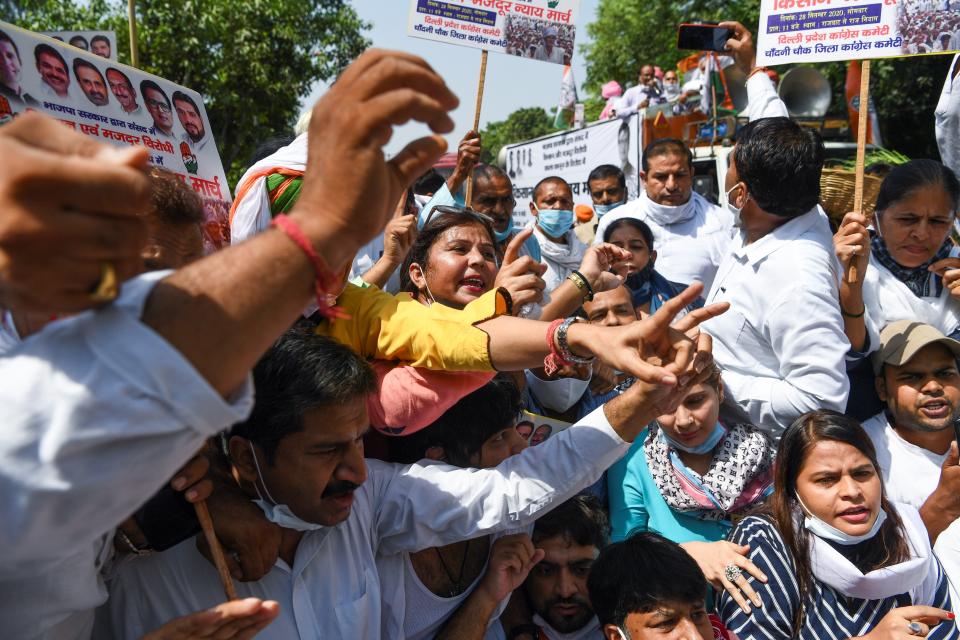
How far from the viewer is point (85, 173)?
821 millimetres

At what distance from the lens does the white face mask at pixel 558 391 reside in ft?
10.8

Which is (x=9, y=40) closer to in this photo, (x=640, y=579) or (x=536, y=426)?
(x=536, y=426)

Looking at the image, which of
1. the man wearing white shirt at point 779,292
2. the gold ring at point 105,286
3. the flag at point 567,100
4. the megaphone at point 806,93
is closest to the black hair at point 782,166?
the man wearing white shirt at point 779,292

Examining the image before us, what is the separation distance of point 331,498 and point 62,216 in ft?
4.30

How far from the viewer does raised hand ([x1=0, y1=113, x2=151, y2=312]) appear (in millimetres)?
804

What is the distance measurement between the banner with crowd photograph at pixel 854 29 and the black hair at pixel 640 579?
2.35 meters

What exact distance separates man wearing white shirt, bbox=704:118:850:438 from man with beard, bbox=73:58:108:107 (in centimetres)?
247

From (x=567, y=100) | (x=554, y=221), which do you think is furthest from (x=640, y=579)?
(x=567, y=100)

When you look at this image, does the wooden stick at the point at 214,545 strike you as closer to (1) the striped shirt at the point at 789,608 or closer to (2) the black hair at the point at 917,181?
(1) the striped shirt at the point at 789,608

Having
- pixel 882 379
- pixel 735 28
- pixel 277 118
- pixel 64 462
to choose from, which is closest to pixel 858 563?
pixel 882 379

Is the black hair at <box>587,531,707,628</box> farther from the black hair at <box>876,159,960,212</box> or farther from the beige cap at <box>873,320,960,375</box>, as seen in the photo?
the black hair at <box>876,159,960,212</box>

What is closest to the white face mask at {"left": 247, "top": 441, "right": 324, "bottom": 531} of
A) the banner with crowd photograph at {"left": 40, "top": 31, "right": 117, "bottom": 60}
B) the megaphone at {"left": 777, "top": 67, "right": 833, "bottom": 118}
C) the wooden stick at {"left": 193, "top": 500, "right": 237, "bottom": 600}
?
the wooden stick at {"left": 193, "top": 500, "right": 237, "bottom": 600}

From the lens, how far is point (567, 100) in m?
12.9

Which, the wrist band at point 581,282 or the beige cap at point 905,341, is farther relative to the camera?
the beige cap at point 905,341
